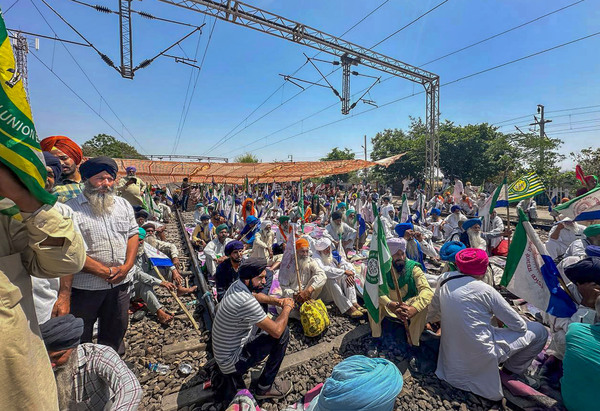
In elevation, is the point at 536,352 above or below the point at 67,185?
below

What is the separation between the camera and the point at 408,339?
10.9 feet

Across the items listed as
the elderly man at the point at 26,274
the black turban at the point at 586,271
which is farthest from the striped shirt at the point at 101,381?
the black turban at the point at 586,271

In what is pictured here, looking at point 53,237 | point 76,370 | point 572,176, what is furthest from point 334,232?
point 572,176

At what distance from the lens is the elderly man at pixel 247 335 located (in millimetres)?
2557

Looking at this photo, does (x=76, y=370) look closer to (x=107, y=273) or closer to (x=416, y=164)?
(x=107, y=273)

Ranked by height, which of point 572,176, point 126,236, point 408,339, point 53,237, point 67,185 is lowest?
point 408,339

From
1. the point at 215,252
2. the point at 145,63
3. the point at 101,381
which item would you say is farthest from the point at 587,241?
the point at 145,63

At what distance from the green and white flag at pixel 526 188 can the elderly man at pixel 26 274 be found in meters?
6.84

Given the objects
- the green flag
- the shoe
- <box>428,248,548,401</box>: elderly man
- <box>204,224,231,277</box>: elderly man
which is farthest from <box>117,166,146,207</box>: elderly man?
<box>428,248,548,401</box>: elderly man

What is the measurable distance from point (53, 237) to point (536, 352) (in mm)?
4075

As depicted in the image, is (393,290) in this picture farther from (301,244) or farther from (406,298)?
(301,244)

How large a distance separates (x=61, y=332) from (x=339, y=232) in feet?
20.7

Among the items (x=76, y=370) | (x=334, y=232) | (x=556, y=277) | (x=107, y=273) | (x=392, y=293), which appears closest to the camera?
(x=76, y=370)

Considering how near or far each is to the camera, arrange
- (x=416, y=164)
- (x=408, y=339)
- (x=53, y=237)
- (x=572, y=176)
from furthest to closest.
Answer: (x=416, y=164), (x=572, y=176), (x=408, y=339), (x=53, y=237)
